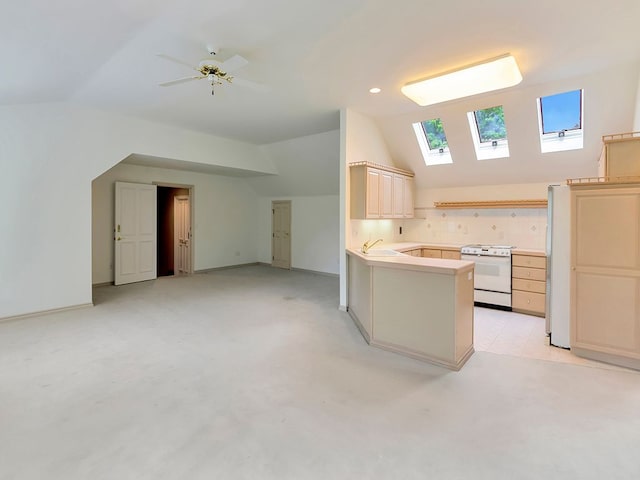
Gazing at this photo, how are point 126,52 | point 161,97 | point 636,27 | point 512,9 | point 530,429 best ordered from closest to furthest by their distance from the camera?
point 530,429 < point 512,9 < point 636,27 < point 126,52 < point 161,97

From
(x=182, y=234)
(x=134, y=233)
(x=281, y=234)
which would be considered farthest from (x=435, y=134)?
(x=182, y=234)

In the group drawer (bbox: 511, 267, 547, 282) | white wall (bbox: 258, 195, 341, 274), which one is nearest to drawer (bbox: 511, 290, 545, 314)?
drawer (bbox: 511, 267, 547, 282)

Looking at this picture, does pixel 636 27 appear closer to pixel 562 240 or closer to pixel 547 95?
pixel 547 95

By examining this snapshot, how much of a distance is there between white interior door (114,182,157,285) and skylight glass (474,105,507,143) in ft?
20.3

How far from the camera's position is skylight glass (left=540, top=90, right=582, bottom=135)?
425 centimetres

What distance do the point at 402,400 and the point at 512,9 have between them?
9.65 feet

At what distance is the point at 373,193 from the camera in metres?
4.98

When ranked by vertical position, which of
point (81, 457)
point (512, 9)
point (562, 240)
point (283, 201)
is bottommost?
point (81, 457)

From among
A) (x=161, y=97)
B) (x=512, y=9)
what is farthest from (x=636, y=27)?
(x=161, y=97)

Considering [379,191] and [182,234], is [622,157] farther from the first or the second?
[182,234]

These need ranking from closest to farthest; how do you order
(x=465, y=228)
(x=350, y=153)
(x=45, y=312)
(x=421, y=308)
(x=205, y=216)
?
(x=421, y=308) < (x=45, y=312) < (x=350, y=153) < (x=465, y=228) < (x=205, y=216)

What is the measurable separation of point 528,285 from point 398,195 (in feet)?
7.56

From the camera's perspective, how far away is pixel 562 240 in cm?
347

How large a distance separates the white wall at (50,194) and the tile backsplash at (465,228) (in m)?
3.86
